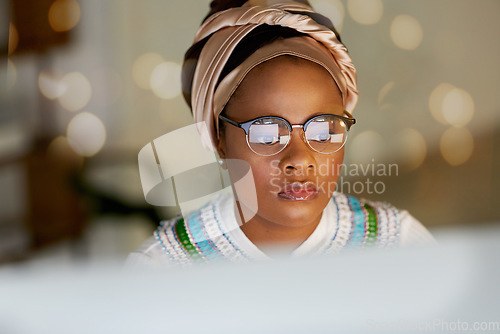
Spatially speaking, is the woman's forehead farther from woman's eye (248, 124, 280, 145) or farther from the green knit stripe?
the green knit stripe

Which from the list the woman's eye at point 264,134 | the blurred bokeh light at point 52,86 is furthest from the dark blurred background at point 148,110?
the woman's eye at point 264,134

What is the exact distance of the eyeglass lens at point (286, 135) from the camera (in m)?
0.72

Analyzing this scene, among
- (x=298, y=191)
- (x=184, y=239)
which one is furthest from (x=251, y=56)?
(x=184, y=239)

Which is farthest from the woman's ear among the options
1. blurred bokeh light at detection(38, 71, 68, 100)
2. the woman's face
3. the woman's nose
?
blurred bokeh light at detection(38, 71, 68, 100)

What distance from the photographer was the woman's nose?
72 cm

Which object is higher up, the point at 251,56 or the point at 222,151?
the point at 251,56

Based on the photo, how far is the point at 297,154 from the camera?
2.35ft

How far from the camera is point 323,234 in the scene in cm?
83

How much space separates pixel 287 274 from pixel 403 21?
1.53 feet

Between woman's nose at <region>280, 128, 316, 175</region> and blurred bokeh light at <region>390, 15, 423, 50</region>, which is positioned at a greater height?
blurred bokeh light at <region>390, 15, 423, 50</region>

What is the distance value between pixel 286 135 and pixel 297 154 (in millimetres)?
34

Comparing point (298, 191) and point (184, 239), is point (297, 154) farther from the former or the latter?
point (184, 239)

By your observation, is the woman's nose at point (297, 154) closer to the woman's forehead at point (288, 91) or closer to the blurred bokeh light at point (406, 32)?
the woman's forehead at point (288, 91)

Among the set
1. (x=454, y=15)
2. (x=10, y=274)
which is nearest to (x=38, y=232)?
(x=10, y=274)
